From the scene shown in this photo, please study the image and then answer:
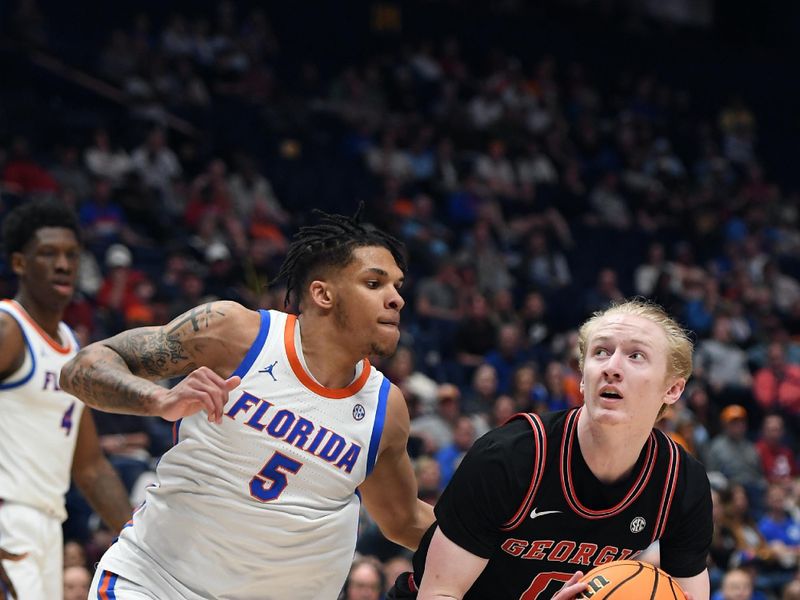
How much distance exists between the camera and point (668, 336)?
11.6 feet

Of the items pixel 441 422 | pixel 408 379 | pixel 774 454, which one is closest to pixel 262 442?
pixel 441 422

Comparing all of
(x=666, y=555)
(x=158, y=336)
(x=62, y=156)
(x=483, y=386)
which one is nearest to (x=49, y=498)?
(x=158, y=336)

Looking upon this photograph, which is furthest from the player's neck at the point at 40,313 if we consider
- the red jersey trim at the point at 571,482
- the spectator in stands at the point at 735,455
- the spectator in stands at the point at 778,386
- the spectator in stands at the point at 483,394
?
the spectator in stands at the point at 778,386

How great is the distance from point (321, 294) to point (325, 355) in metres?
0.21

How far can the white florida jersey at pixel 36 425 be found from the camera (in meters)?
4.89

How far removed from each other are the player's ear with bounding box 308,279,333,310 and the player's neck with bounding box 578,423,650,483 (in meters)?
0.95

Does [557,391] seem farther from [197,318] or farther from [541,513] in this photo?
[541,513]

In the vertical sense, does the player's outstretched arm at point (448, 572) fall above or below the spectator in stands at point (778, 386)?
below

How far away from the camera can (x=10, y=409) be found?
4.92m

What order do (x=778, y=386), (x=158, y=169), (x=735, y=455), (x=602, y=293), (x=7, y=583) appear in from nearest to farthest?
(x=7, y=583), (x=735, y=455), (x=158, y=169), (x=778, y=386), (x=602, y=293)

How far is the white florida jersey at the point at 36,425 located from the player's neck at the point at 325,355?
62.6 inches

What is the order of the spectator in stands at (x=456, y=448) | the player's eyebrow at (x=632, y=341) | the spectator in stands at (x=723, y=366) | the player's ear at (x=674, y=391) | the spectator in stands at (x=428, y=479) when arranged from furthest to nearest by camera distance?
the spectator in stands at (x=723, y=366) < the spectator in stands at (x=456, y=448) < the spectator in stands at (x=428, y=479) < the player's ear at (x=674, y=391) < the player's eyebrow at (x=632, y=341)

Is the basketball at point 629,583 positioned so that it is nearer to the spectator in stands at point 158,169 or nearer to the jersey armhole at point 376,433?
the jersey armhole at point 376,433

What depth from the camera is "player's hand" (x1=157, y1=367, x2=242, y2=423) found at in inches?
127
